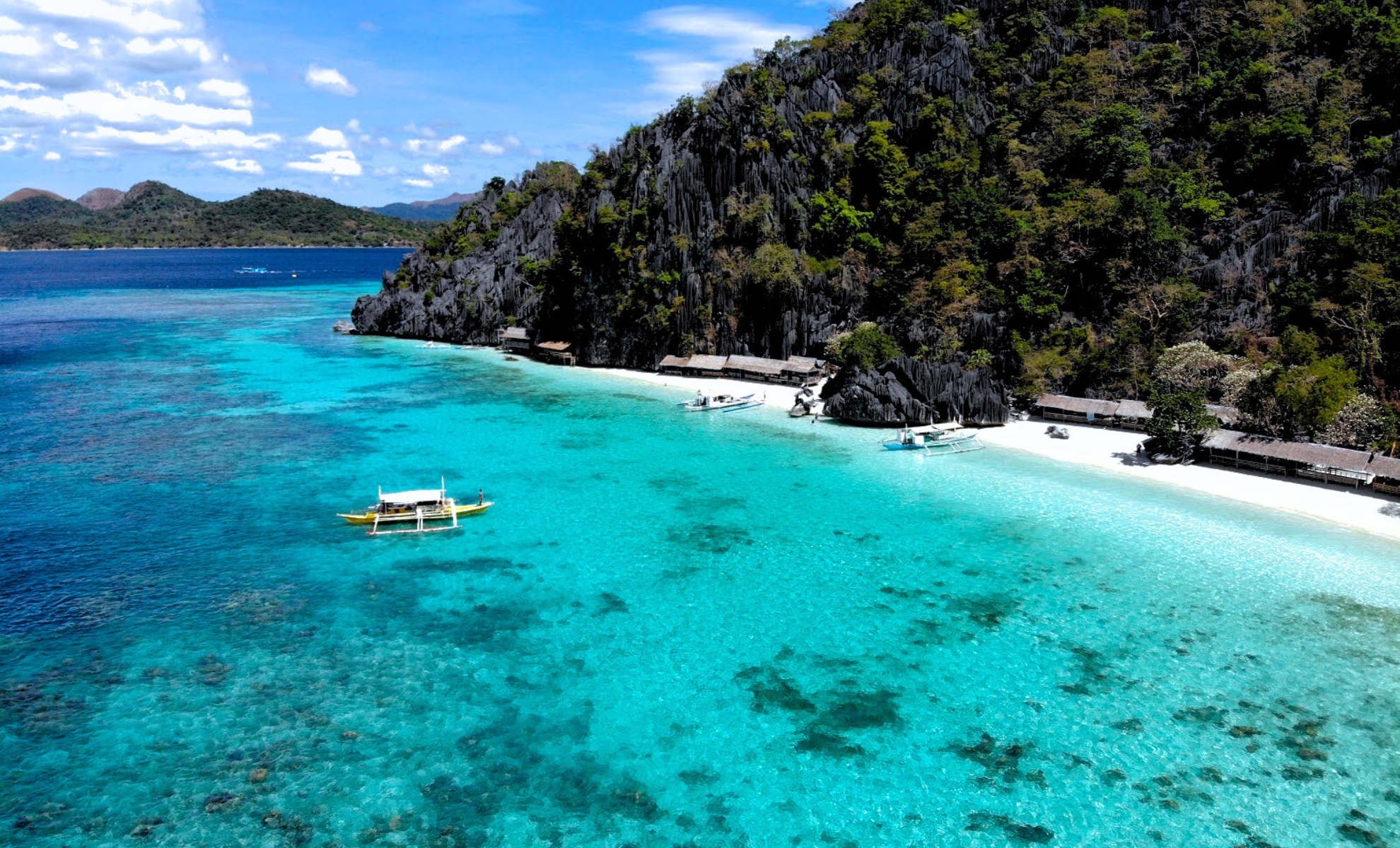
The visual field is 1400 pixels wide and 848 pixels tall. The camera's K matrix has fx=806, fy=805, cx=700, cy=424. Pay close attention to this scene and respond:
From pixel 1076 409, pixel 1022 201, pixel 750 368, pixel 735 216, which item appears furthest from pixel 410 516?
pixel 1022 201

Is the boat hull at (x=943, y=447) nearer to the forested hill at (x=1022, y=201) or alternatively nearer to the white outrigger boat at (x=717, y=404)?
the forested hill at (x=1022, y=201)

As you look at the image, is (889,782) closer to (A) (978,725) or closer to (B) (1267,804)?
(A) (978,725)

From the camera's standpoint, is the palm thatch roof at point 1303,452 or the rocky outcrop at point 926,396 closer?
the palm thatch roof at point 1303,452

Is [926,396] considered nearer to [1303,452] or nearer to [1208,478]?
[1208,478]

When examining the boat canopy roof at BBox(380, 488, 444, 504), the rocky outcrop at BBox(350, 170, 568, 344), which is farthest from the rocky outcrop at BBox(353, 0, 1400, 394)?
the boat canopy roof at BBox(380, 488, 444, 504)

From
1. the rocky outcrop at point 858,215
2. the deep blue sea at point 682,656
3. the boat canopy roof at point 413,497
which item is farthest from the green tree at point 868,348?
the boat canopy roof at point 413,497

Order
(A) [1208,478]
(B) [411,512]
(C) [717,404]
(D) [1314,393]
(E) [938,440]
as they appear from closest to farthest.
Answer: (B) [411,512] < (D) [1314,393] < (A) [1208,478] < (E) [938,440] < (C) [717,404]

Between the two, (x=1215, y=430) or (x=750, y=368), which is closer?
(x=1215, y=430)
